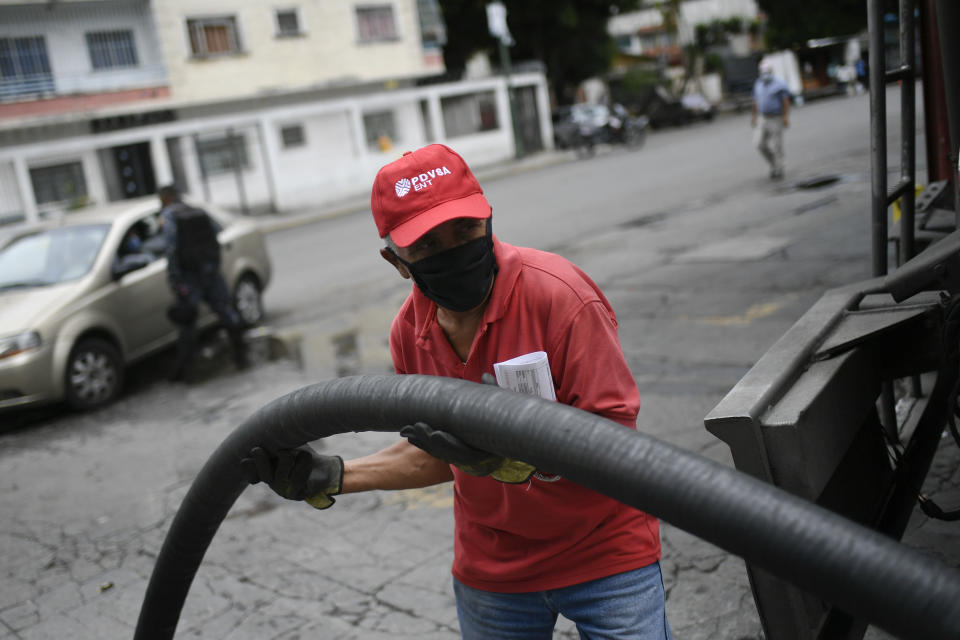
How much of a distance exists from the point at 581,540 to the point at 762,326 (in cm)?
503

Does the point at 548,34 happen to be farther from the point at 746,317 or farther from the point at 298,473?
the point at 298,473

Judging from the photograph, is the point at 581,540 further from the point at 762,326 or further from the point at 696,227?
the point at 696,227

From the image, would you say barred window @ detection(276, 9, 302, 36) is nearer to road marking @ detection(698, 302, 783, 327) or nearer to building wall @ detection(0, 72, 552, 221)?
building wall @ detection(0, 72, 552, 221)

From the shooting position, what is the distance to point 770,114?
1408cm

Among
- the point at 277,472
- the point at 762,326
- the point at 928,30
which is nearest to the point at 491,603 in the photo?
the point at 277,472

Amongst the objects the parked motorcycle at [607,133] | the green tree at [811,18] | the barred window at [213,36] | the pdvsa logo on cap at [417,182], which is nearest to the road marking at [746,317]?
the pdvsa logo on cap at [417,182]

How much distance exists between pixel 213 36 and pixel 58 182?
7.12 m

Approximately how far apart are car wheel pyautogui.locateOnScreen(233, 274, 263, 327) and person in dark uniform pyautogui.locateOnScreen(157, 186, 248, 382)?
1.28 metres

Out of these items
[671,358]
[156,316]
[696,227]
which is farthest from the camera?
[696,227]

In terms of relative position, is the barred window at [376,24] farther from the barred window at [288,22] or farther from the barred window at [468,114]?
the barred window at [468,114]

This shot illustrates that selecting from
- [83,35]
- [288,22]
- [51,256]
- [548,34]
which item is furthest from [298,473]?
[548,34]

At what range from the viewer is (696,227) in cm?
1173

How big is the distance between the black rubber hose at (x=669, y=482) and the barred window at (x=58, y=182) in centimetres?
2696

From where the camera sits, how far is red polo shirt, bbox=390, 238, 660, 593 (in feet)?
6.47
